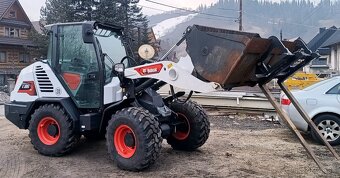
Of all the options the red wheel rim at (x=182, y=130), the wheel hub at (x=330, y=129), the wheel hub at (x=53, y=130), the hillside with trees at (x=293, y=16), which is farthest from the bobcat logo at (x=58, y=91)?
the hillside with trees at (x=293, y=16)

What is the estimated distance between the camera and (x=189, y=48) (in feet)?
18.7

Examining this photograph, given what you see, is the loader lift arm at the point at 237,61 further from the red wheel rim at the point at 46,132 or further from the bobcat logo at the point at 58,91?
the red wheel rim at the point at 46,132

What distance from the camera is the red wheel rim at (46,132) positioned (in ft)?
23.3

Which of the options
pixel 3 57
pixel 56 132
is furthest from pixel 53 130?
pixel 3 57

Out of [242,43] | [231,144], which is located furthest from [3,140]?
[242,43]

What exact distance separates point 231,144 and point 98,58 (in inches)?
132

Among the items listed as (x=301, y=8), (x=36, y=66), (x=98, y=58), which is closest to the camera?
(x=98, y=58)

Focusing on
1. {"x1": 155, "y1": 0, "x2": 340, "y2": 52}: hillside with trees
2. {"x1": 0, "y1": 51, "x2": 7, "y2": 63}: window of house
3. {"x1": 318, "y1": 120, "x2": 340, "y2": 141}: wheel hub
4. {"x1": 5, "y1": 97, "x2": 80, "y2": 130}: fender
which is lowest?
{"x1": 318, "y1": 120, "x2": 340, "y2": 141}: wheel hub

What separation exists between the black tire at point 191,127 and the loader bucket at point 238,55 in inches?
70.5

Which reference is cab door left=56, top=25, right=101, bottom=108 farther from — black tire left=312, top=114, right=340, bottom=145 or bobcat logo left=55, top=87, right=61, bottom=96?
black tire left=312, top=114, right=340, bottom=145

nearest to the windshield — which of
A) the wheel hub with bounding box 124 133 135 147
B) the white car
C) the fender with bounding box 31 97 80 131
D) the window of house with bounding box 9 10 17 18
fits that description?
the fender with bounding box 31 97 80 131

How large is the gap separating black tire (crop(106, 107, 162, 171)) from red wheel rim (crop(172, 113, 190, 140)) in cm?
140

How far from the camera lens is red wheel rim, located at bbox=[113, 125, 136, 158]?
20.4ft

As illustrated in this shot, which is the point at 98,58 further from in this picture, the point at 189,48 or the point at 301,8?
the point at 301,8
